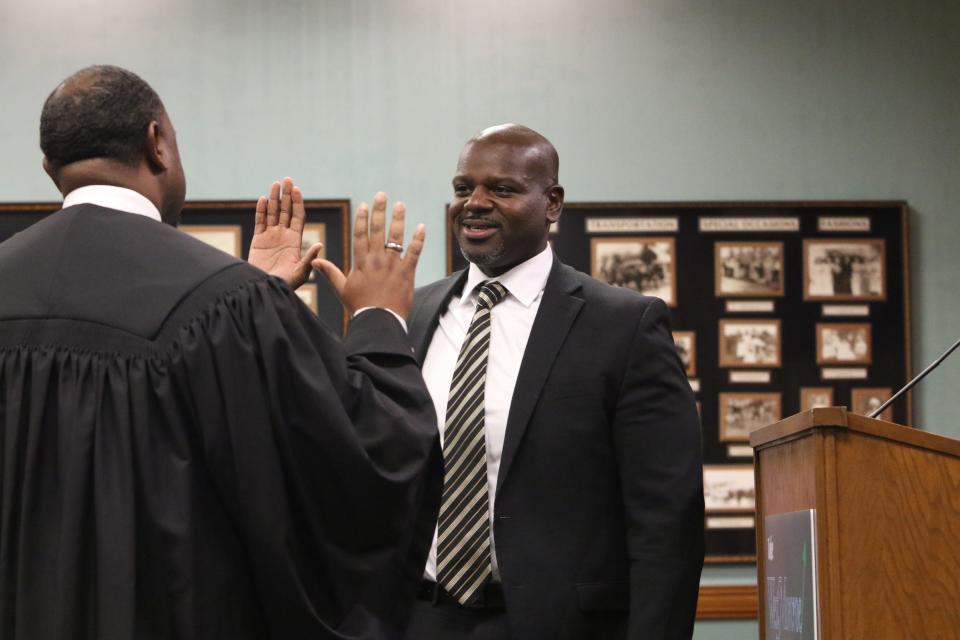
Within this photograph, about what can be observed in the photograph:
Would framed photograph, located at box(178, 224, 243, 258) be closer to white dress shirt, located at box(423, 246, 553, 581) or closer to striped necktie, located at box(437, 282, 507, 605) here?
white dress shirt, located at box(423, 246, 553, 581)

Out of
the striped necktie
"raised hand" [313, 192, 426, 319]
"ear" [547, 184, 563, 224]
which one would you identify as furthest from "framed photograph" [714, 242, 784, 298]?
"raised hand" [313, 192, 426, 319]

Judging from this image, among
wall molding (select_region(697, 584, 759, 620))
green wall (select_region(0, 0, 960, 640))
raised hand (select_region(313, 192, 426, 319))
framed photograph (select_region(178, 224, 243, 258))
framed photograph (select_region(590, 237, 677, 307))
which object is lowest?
wall molding (select_region(697, 584, 759, 620))

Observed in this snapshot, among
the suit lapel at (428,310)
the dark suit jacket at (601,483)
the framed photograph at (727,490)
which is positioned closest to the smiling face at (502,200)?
the suit lapel at (428,310)

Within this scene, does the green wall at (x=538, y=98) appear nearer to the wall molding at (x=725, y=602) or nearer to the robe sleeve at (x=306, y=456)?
the wall molding at (x=725, y=602)

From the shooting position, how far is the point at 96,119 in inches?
82.9

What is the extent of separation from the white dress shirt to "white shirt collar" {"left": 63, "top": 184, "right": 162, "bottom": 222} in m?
1.13

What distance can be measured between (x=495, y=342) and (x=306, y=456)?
129 cm

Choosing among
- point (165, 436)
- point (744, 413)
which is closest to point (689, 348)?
point (744, 413)

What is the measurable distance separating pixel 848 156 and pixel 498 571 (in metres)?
3.07

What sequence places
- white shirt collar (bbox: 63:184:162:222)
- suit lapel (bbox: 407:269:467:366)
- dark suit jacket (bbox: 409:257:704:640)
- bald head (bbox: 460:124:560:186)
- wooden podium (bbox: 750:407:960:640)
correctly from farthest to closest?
bald head (bbox: 460:124:560:186), suit lapel (bbox: 407:269:467:366), dark suit jacket (bbox: 409:257:704:640), wooden podium (bbox: 750:407:960:640), white shirt collar (bbox: 63:184:162:222)

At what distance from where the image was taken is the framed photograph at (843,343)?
512 cm

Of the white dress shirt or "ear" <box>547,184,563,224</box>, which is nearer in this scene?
the white dress shirt

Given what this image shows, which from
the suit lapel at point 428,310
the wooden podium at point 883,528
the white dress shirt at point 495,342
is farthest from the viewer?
the suit lapel at point 428,310

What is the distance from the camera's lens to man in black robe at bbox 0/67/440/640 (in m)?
1.90
